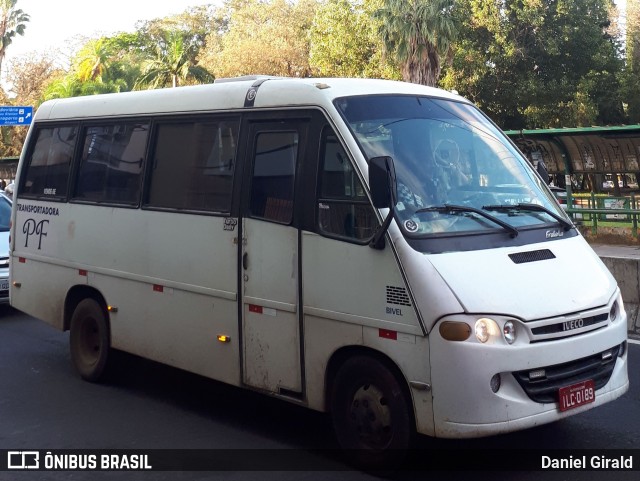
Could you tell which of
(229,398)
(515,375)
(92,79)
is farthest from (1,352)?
(92,79)

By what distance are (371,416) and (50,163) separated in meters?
4.91

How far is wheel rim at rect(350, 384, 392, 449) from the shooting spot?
17.7ft

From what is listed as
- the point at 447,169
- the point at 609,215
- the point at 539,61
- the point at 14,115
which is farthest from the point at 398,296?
the point at 539,61

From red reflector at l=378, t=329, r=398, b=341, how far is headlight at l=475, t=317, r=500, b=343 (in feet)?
1.72

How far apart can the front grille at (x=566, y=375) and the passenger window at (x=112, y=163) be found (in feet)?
12.8

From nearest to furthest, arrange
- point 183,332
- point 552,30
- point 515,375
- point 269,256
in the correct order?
point 515,375 → point 269,256 → point 183,332 → point 552,30

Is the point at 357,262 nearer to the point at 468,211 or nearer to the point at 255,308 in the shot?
the point at 468,211

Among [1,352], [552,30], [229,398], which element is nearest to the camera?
[229,398]

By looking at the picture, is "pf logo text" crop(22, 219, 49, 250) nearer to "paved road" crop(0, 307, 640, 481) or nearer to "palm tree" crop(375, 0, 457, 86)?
"paved road" crop(0, 307, 640, 481)

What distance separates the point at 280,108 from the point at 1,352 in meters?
5.19

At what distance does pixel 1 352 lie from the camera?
970 centimetres

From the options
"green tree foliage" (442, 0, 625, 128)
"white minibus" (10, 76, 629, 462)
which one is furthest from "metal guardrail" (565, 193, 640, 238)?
"green tree foliage" (442, 0, 625, 128)

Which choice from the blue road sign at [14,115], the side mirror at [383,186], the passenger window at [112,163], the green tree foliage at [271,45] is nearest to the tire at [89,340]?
the passenger window at [112,163]

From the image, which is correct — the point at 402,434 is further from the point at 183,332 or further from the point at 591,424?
the point at 183,332
